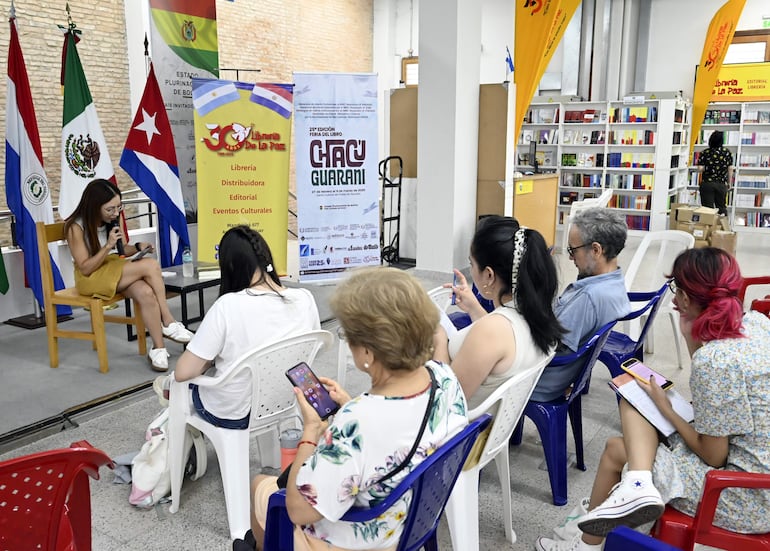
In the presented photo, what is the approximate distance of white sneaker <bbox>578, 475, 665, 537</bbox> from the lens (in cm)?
166

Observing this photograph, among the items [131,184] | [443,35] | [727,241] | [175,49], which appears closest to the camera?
[175,49]

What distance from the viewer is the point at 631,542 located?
919mm

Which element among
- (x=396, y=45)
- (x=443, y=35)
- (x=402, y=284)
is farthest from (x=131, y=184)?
(x=402, y=284)

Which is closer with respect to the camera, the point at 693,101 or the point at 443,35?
the point at 443,35

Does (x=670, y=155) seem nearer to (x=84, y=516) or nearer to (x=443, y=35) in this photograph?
(x=443, y=35)

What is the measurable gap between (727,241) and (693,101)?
14.0 ft

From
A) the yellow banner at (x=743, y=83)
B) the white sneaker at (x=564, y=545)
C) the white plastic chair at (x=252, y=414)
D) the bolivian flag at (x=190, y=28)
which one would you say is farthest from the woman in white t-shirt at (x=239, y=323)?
the yellow banner at (x=743, y=83)

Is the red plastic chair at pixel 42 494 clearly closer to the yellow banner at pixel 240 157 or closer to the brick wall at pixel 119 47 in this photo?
the yellow banner at pixel 240 157

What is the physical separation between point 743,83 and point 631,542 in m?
11.3

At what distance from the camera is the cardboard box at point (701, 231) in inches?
286

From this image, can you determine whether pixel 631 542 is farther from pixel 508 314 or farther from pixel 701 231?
pixel 701 231

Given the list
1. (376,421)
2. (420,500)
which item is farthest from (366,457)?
(420,500)

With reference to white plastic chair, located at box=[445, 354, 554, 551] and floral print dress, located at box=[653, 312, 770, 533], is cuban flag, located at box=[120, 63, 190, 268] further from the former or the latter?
floral print dress, located at box=[653, 312, 770, 533]

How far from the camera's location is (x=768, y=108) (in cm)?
995
